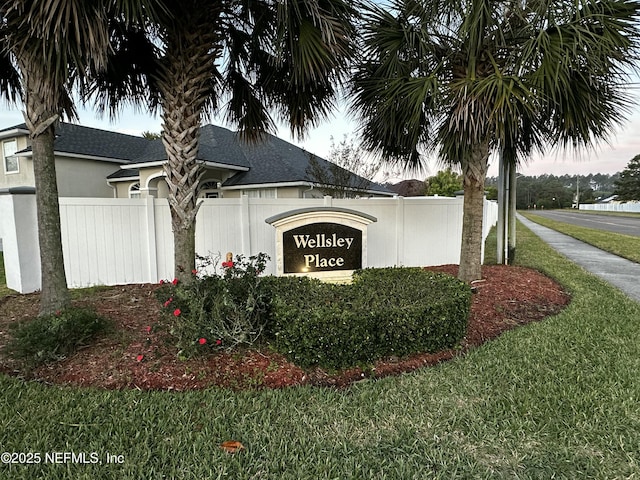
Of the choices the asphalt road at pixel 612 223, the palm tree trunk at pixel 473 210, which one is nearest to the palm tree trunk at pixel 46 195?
the palm tree trunk at pixel 473 210

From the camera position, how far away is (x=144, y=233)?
6.85 meters

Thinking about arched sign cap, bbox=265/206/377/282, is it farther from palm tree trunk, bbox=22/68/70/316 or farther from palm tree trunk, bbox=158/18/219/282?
palm tree trunk, bbox=22/68/70/316

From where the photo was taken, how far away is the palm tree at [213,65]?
4066 millimetres

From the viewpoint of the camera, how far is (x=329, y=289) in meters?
4.17

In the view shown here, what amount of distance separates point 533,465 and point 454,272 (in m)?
5.78

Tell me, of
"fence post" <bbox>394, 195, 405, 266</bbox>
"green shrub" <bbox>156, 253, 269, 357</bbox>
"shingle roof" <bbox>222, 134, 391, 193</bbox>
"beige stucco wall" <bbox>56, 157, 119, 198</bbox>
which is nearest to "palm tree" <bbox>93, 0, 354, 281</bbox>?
"green shrub" <bbox>156, 253, 269, 357</bbox>

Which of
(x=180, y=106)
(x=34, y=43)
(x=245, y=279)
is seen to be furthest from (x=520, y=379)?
(x=34, y=43)

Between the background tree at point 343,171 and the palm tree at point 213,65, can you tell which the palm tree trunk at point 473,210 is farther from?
the background tree at point 343,171

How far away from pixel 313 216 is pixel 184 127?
2094 mm

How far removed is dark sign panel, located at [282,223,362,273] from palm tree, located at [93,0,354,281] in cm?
138

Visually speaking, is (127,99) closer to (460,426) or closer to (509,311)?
(460,426)

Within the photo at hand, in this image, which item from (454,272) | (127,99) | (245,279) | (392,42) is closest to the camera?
(245,279)

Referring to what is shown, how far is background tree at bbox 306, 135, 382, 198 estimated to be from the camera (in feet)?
42.1

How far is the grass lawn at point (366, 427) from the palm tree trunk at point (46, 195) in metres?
1.53
